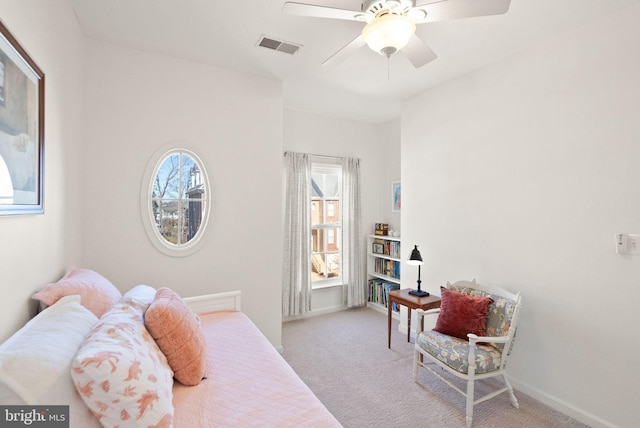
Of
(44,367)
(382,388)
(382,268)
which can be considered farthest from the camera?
(382,268)

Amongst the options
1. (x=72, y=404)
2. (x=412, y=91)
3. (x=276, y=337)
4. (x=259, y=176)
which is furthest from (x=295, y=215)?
(x=72, y=404)

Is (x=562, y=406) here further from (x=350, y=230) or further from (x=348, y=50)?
(x=348, y=50)

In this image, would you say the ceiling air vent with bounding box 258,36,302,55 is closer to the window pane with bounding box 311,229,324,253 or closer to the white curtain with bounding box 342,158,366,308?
the white curtain with bounding box 342,158,366,308

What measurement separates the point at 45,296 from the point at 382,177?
399cm

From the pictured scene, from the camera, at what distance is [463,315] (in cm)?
228

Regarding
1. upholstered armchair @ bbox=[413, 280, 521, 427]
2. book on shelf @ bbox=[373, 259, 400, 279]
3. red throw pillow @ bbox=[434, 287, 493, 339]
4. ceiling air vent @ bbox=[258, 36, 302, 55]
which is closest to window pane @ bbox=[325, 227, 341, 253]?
book on shelf @ bbox=[373, 259, 400, 279]

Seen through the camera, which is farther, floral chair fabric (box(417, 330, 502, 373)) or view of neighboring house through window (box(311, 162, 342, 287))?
view of neighboring house through window (box(311, 162, 342, 287))

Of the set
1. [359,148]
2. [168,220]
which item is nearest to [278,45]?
[168,220]

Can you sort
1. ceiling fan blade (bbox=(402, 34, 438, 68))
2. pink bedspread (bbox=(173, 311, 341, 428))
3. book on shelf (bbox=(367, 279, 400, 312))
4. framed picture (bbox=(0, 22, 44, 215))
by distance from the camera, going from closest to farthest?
framed picture (bbox=(0, 22, 44, 215))
pink bedspread (bbox=(173, 311, 341, 428))
ceiling fan blade (bbox=(402, 34, 438, 68))
book on shelf (bbox=(367, 279, 400, 312))

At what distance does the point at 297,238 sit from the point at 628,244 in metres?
2.99

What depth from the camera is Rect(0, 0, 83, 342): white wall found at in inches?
45.3

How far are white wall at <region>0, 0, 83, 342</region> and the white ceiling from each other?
402mm

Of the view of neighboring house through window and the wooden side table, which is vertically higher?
the view of neighboring house through window

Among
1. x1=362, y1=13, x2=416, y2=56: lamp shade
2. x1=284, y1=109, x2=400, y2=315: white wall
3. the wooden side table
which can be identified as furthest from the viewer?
x1=284, y1=109, x2=400, y2=315: white wall
